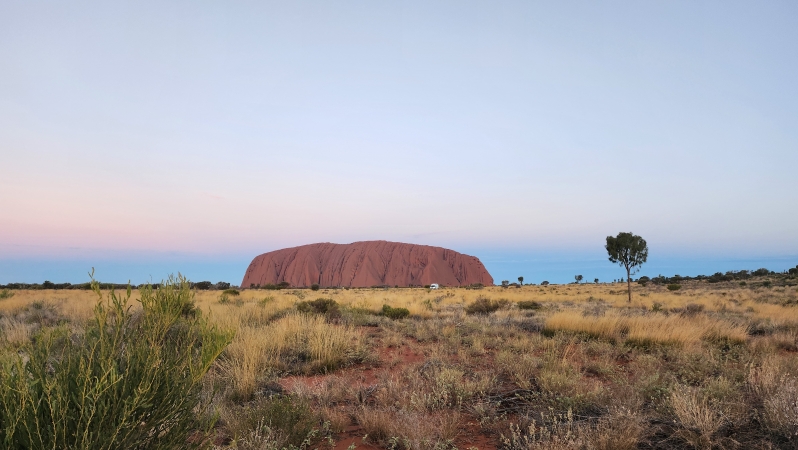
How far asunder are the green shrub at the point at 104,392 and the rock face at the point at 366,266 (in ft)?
313

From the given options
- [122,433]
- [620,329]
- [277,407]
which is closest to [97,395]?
[122,433]

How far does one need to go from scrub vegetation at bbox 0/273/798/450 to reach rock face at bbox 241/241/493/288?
→ 294ft

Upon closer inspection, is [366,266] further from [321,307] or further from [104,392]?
[104,392]

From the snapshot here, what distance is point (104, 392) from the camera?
2.17 m

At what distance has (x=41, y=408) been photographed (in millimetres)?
2258

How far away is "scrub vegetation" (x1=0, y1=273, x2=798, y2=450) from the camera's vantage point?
234 cm

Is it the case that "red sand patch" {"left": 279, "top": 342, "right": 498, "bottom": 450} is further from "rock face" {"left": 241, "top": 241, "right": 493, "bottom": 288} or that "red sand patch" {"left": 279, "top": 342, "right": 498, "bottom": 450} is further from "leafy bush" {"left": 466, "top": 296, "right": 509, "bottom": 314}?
"rock face" {"left": 241, "top": 241, "right": 493, "bottom": 288}

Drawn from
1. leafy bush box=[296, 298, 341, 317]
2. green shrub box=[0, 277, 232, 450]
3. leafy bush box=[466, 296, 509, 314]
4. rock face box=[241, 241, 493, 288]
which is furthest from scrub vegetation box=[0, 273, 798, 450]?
rock face box=[241, 241, 493, 288]

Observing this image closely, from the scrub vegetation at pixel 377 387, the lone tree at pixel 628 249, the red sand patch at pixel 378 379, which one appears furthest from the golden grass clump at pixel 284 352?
the lone tree at pixel 628 249

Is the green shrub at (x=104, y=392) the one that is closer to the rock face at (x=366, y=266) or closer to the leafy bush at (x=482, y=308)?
the leafy bush at (x=482, y=308)

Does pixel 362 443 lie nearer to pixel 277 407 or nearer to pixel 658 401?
pixel 277 407

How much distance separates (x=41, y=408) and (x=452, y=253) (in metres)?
116

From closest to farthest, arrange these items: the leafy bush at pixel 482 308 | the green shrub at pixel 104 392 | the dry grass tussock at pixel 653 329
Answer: the green shrub at pixel 104 392, the dry grass tussock at pixel 653 329, the leafy bush at pixel 482 308

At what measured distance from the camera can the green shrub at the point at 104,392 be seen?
2.10m
